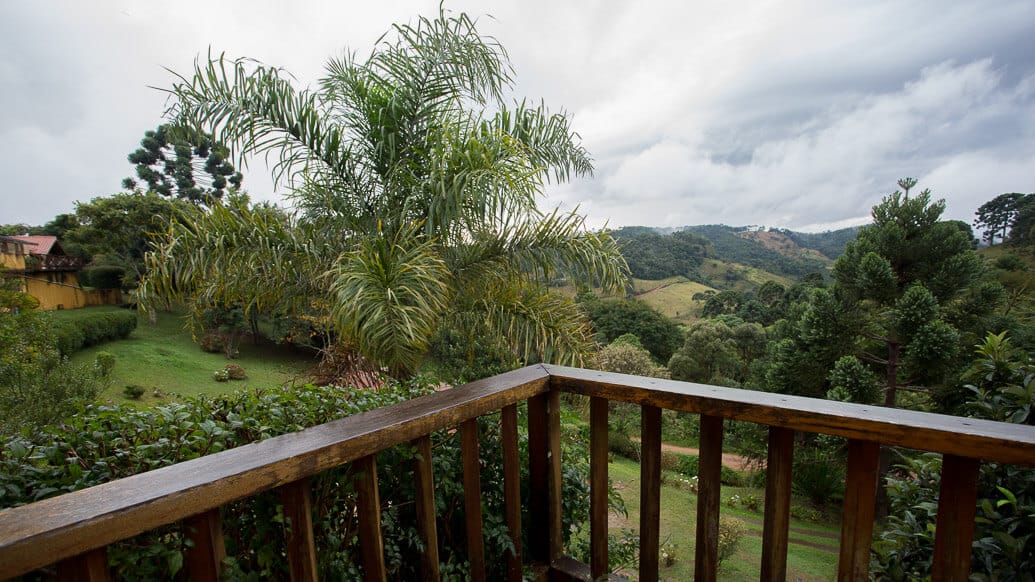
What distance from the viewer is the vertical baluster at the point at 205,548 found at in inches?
29.7

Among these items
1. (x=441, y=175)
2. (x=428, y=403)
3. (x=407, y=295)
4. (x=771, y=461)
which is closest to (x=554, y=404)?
(x=428, y=403)

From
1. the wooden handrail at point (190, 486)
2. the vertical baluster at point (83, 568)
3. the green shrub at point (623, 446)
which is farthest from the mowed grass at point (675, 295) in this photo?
the vertical baluster at point (83, 568)

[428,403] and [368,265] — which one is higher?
[368,265]

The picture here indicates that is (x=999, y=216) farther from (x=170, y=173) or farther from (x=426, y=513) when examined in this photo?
(x=170, y=173)

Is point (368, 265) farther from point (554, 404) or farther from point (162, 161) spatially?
point (162, 161)

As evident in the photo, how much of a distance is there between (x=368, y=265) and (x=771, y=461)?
8.51 feet

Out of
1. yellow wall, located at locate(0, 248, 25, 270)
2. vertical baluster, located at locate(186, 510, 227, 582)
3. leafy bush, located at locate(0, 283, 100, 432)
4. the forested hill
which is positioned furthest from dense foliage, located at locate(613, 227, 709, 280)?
vertical baluster, located at locate(186, 510, 227, 582)

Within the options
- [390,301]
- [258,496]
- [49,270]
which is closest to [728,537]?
[390,301]

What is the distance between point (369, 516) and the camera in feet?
3.37

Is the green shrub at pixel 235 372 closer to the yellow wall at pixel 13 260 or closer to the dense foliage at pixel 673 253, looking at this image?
the yellow wall at pixel 13 260

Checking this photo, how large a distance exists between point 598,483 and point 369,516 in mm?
699

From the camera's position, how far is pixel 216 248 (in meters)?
3.16

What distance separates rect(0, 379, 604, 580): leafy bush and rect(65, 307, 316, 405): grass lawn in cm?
1148

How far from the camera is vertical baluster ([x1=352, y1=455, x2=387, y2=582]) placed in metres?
1.01
